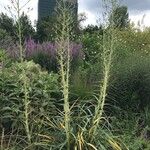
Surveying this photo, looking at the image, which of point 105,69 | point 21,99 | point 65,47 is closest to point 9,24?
point 21,99

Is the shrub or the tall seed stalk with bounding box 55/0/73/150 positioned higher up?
the tall seed stalk with bounding box 55/0/73/150

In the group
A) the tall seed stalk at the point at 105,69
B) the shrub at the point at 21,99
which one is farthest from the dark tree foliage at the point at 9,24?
the tall seed stalk at the point at 105,69

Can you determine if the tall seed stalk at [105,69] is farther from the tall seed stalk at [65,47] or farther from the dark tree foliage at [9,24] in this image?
the dark tree foliage at [9,24]

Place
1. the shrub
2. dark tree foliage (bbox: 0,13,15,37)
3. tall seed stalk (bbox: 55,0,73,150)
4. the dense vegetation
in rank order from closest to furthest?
tall seed stalk (bbox: 55,0,73,150) → the dense vegetation → the shrub → dark tree foliage (bbox: 0,13,15,37)

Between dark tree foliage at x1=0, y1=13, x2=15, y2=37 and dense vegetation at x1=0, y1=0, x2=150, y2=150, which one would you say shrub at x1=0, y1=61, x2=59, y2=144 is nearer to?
dense vegetation at x1=0, y1=0, x2=150, y2=150

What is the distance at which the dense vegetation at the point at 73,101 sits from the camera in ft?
24.2

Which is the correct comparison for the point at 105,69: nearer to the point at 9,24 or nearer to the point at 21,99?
the point at 21,99

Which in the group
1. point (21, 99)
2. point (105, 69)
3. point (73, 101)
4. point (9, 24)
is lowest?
point (73, 101)

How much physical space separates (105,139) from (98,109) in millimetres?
409

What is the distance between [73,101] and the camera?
968 cm

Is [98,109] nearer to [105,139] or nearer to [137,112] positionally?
[105,139]

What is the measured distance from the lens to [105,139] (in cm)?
748

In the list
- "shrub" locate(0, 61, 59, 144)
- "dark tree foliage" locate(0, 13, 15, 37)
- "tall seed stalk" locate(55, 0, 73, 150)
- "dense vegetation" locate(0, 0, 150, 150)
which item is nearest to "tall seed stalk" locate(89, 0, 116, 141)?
"dense vegetation" locate(0, 0, 150, 150)

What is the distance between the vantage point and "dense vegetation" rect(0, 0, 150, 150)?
291 inches
